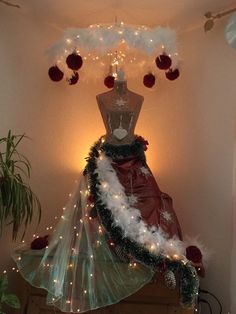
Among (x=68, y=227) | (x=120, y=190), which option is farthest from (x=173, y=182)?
(x=68, y=227)

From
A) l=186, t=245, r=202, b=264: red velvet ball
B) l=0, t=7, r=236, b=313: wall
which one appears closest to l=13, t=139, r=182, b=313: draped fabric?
l=186, t=245, r=202, b=264: red velvet ball

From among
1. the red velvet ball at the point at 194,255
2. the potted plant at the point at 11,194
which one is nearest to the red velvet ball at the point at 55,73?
the potted plant at the point at 11,194

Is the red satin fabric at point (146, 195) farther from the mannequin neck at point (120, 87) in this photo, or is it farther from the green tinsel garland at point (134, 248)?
the mannequin neck at point (120, 87)

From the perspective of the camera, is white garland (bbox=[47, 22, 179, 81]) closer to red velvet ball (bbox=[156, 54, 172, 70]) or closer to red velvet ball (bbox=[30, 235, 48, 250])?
red velvet ball (bbox=[156, 54, 172, 70])

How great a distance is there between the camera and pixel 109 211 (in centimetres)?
246

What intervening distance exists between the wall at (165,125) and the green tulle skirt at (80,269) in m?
0.45

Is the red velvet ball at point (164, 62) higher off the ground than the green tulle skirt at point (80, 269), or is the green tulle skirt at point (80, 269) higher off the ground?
the red velvet ball at point (164, 62)

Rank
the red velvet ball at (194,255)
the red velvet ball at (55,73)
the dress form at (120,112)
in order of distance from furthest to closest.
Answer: the red velvet ball at (55,73), the dress form at (120,112), the red velvet ball at (194,255)

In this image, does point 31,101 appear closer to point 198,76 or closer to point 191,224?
point 198,76

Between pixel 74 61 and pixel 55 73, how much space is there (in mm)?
177

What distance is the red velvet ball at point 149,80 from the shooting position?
3.15 m

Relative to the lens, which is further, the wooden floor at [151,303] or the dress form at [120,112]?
the dress form at [120,112]

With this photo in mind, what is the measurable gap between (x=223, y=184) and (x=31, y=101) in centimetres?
138

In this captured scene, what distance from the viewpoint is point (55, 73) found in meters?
3.01
